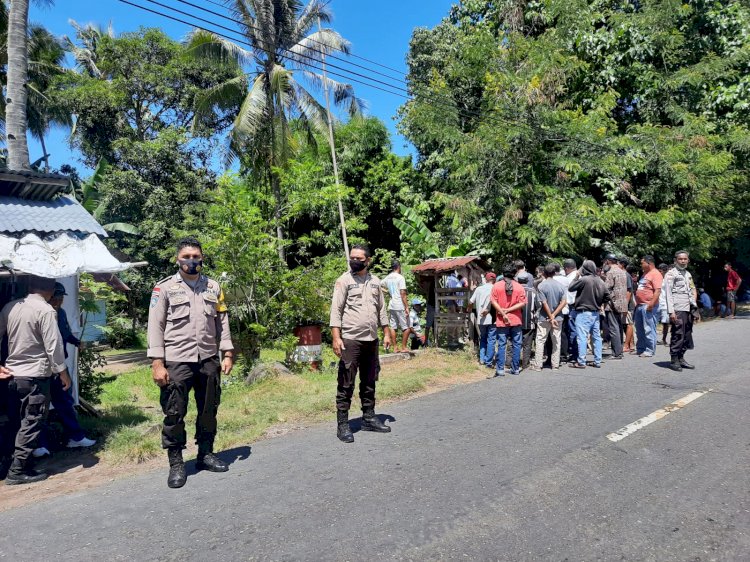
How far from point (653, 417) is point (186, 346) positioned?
485cm

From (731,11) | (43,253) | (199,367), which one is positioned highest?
(731,11)

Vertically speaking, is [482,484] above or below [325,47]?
below

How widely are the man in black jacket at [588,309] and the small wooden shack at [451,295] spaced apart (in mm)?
2305

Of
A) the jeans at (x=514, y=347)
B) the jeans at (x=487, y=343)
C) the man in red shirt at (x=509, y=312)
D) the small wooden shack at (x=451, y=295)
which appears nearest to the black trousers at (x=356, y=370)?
the man in red shirt at (x=509, y=312)

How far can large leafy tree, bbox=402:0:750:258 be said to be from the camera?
592 inches

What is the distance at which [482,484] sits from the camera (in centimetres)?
416

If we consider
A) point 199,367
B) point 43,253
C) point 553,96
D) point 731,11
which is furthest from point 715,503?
point 731,11

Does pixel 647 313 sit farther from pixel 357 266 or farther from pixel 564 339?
pixel 357 266

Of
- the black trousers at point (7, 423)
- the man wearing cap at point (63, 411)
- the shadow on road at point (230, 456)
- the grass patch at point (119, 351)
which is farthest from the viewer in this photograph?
the grass patch at point (119, 351)

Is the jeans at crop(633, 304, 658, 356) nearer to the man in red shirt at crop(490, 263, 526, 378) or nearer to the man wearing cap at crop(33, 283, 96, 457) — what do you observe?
the man in red shirt at crop(490, 263, 526, 378)

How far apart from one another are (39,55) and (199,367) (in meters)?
23.2

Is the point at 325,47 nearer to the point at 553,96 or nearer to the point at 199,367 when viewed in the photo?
the point at 553,96

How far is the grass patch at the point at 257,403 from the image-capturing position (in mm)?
5809

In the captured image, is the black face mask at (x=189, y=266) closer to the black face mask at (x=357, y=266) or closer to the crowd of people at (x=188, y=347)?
the crowd of people at (x=188, y=347)
